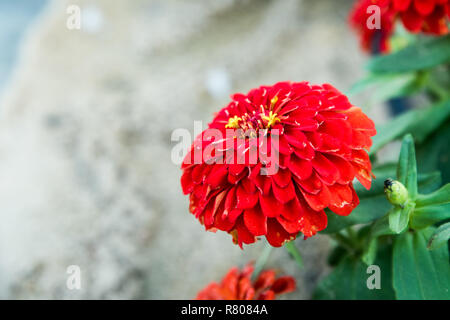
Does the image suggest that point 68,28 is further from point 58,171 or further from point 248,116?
point 248,116

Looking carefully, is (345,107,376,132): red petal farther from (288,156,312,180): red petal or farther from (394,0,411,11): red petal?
(394,0,411,11): red petal

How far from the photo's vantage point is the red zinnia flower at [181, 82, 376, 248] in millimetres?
274

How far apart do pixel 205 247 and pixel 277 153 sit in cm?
35

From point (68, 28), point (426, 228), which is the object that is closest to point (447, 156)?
point (426, 228)

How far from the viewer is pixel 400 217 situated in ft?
1.01

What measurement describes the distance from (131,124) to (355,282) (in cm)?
47

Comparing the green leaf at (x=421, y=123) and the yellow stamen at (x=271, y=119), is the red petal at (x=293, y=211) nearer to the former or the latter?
the yellow stamen at (x=271, y=119)

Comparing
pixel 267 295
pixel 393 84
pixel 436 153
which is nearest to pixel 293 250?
pixel 267 295

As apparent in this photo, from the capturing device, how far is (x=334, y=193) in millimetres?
277

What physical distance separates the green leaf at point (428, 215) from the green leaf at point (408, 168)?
13mm

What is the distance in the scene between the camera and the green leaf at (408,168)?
33 centimetres

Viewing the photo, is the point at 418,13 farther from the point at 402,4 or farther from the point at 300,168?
the point at 300,168

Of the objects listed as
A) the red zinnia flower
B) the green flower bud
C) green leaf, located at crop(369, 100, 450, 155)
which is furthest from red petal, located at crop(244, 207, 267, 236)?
green leaf, located at crop(369, 100, 450, 155)

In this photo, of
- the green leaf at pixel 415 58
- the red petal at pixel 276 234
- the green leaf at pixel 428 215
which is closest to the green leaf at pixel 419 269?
the green leaf at pixel 428 215
